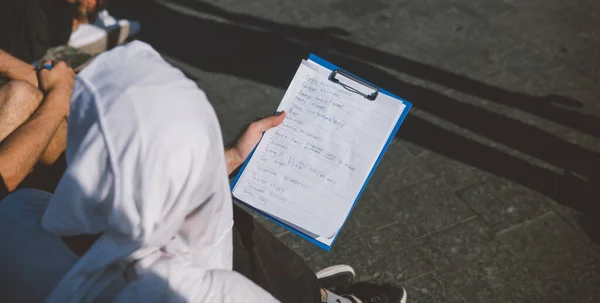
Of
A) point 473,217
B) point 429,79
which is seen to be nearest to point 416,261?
point 473,217

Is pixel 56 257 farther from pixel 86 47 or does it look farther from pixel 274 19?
pixel 274 19

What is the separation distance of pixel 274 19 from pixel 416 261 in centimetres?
295

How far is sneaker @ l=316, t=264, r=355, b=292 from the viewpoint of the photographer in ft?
9.52

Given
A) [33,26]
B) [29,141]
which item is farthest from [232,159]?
[33,26]

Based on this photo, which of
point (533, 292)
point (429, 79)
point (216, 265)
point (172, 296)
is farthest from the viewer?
point (429, 79)

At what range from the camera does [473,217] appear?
11.2 ft

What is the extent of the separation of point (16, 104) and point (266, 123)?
101 cm

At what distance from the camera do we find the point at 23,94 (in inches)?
90.2

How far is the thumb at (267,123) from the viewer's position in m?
2.02

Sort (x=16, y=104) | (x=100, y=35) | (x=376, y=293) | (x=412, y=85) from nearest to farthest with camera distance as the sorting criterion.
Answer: (x=16, y=104) < (x=376, y=293) < (x=412, y=85) < (x=100, y=35)

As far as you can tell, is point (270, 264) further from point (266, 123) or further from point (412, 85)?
point (412, 85)

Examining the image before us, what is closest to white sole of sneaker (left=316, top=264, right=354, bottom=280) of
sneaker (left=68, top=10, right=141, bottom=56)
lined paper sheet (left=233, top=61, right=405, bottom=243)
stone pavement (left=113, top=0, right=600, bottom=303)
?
stone pavement (left=113, top=0, right=600, bottom=303)

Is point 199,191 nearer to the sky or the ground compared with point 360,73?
nearer to the sky

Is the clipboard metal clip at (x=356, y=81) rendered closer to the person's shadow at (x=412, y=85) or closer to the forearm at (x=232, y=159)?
the forearm at (x=232, y=159)
